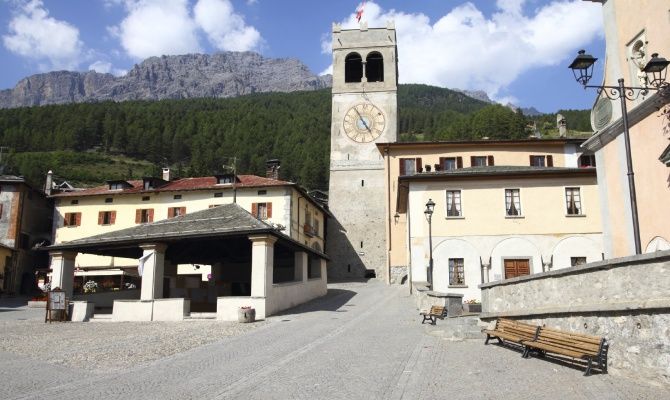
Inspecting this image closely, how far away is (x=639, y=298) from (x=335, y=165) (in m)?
44.9

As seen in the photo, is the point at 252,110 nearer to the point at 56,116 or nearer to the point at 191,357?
the point at 56,116

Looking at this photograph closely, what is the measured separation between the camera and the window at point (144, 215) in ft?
142

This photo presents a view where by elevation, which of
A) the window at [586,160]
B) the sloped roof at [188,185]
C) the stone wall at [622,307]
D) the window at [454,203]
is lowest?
the stone wall at [622,307]

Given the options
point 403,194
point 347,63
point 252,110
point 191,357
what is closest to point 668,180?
point 191,357

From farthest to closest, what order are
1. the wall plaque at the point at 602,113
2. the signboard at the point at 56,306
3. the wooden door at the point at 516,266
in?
the wooden door at the point at 516,266 < the signboard at the point at 56,306 < the wall plaque at the point at 602,113

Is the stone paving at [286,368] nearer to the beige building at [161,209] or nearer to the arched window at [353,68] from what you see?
the beige building at [161,209]

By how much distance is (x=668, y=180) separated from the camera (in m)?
14.1

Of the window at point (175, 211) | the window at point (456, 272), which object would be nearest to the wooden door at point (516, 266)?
the window at point (456, 272)

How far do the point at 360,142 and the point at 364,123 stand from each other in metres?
2.07

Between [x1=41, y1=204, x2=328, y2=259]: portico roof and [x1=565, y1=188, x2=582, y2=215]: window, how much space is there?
1445cm

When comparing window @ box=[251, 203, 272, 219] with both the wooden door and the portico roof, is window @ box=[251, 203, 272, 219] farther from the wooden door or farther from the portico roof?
the wooden door

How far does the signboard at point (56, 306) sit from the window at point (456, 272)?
17591 millimetres

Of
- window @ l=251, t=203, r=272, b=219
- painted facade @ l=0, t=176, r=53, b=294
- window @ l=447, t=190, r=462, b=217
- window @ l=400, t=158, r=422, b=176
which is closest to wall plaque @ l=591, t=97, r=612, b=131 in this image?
window @ l=447, t=190, r=462, b=217

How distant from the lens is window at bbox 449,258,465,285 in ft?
86.1
